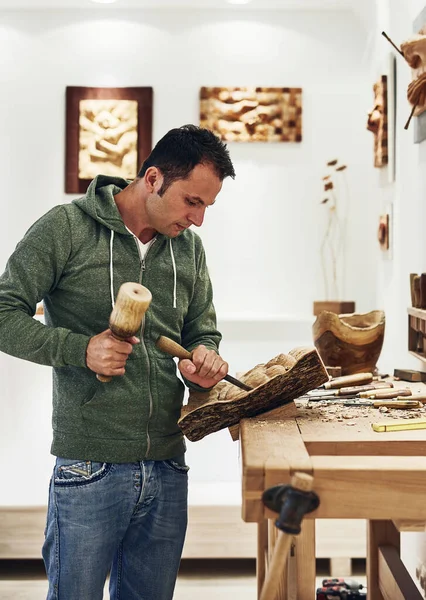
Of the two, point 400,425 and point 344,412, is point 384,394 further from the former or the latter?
point 400,425

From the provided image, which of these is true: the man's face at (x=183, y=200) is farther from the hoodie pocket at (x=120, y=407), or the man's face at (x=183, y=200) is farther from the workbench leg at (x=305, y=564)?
the workbench leg at (x=305, y=564)

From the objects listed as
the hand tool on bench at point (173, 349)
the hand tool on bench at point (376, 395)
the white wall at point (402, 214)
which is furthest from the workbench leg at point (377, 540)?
the hand tool on bench at point (173, 349)

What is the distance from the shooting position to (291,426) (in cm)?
161

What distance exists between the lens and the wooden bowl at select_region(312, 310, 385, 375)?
7.94ft

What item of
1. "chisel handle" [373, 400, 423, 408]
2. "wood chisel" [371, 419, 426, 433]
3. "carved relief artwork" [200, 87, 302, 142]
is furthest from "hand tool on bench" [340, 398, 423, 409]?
"carved relief artwork" [200, 87, 302, 142]

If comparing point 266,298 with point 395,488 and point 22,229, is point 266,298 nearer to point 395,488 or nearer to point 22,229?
point 22,229

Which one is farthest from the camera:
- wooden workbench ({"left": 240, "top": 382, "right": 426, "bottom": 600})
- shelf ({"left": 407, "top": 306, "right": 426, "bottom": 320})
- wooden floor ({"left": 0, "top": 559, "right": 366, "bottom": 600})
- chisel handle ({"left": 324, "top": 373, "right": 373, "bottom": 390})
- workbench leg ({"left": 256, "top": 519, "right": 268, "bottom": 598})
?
wooden floor ({"left": 0, "top": 559, "right": 366, "bottom": 600})

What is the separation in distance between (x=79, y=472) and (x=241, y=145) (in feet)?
8.95

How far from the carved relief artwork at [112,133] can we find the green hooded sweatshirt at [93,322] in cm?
224

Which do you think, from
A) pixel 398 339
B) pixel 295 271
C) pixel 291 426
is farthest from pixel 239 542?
pixel 291 426

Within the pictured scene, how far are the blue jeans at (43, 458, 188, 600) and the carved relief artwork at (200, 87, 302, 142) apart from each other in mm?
2577

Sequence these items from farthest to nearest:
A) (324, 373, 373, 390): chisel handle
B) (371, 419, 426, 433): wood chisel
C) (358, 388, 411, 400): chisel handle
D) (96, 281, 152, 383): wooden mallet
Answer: (324, 373, 373, 390): chisel handle → (358, 388, 411, 400): chisel handle → (371, 419, 426, 433): wood chisel → (96, 281, 152, 383): wooden mallet

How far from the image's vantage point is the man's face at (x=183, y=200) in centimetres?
180

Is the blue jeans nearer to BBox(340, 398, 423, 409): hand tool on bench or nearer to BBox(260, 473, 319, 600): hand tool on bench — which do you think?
BBox(340, 398, 423, 409): hand tool on bench
